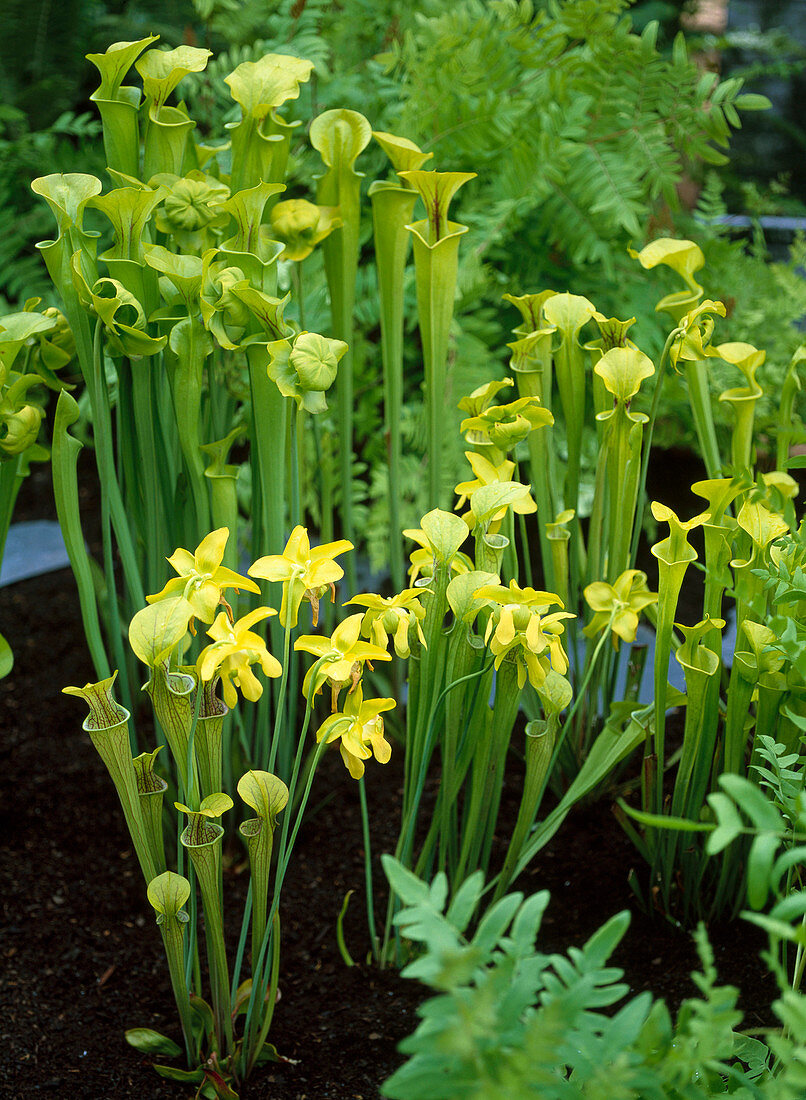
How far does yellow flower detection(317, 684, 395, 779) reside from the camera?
1.89ft

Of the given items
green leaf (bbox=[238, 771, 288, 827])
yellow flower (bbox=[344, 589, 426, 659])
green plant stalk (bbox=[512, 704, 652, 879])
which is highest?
yellow flower (bbox=[344, 589, 426, 659])

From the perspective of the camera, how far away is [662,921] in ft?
→ 2.68

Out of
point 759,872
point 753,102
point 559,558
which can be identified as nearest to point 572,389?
point 559,558

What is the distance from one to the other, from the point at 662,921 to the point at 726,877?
3.7 inches

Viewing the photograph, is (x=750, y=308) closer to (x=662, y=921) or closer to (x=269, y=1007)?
(x=662, y=921)

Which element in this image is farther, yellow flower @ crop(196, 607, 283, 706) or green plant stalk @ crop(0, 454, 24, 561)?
green plant stalk @ crop(0, 454, 24, 561)

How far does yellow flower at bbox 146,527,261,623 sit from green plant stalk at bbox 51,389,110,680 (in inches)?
7.7

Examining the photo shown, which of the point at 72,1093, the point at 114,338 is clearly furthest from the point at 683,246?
the point at 72,1093

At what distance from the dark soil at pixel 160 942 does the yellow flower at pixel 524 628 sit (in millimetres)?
338

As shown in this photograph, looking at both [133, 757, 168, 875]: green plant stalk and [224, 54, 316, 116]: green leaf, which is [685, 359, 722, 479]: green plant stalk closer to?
[224, 54, 316, 116]: green leaf

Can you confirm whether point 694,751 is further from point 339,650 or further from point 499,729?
point 339,650

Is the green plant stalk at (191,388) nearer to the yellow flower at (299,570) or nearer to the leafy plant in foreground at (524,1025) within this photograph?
the yellow flower at (299,570)

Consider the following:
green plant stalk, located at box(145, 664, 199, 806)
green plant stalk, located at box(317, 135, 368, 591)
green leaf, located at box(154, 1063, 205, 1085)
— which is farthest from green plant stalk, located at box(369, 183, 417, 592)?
green leaf, located at box(154, 1063, 205, 1085)

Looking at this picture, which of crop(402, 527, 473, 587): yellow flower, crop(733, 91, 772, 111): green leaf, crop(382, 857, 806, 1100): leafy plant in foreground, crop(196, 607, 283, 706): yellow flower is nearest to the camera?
crop(382, 857, 806, 1100): leafy plant in foreground
